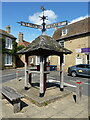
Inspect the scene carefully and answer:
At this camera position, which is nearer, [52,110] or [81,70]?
[52,110]

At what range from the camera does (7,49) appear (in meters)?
21.1

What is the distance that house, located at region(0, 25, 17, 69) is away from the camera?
19.9 meters

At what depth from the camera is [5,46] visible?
67.4 feet

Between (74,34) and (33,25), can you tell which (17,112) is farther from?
(74,34)

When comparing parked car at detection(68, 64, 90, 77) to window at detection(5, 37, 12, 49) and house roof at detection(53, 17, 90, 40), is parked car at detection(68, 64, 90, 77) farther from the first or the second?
Answer: window at detection(5, 37, 12, 49)

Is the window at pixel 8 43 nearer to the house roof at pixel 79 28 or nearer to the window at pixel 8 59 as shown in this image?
the window at pixel 8 59

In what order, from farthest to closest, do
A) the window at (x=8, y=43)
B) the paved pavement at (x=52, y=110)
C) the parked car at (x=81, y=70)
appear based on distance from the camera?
the window at (x=8, y=43), the parked car at (x=81, y=70), the paved pavement at (x=52, y=110)

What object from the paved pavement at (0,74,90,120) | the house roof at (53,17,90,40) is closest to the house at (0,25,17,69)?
the house roof at (53,17,90,40)

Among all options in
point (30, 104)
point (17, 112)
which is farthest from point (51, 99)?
point (17, 112)

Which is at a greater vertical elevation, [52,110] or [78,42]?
[78,42]

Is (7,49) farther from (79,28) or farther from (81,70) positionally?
(81,70)

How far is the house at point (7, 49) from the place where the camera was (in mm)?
19938

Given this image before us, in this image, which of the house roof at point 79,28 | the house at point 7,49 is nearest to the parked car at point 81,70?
the house roof at point 79,28

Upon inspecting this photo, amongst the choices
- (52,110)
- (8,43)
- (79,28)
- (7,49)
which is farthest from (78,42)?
(52,110)
